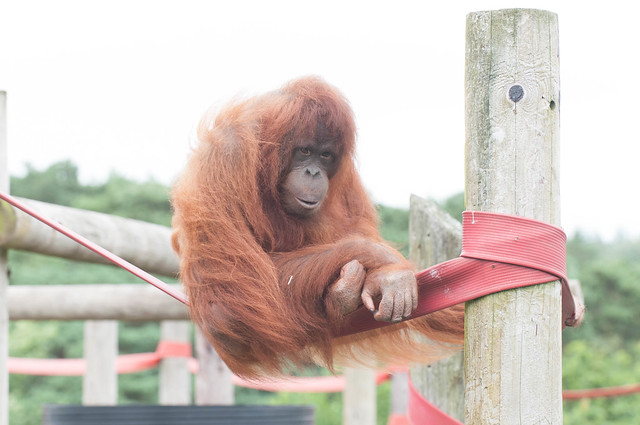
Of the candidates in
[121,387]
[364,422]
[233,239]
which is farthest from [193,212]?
[121,387]

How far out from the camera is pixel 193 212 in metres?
2.19

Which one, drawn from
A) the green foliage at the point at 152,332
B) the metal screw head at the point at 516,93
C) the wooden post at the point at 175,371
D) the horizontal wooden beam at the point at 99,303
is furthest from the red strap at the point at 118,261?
the green foliage at the point at 152,332

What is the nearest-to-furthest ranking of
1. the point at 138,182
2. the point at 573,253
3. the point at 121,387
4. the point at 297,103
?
the point at 297,103 < the point at 121,387 < the point at 138,182 < the point at 573,253

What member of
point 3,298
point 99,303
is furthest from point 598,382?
point 3,298

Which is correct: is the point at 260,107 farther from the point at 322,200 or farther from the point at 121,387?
the point at 121,387

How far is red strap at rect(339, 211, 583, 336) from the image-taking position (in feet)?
5.50

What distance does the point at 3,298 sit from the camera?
2543 millimetres

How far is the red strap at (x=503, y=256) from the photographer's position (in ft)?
5.50

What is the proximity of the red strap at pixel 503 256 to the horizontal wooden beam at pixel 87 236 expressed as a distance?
1.50m

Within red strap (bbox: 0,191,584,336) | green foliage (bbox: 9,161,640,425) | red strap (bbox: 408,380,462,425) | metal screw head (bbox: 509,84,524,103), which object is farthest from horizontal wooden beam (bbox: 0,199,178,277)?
green foliage (bbox: 9,161,640,425)

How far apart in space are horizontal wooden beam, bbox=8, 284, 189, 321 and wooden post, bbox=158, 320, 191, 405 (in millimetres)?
1148

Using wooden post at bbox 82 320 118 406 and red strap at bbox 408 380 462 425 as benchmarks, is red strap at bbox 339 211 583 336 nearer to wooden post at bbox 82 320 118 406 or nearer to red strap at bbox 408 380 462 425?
red strap at bbox 408 380 462 425

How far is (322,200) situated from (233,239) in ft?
1.33

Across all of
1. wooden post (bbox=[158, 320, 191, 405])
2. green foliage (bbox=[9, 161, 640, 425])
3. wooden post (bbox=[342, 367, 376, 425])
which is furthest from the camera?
green foliage (bbox=[9, 161, 640, 425])
